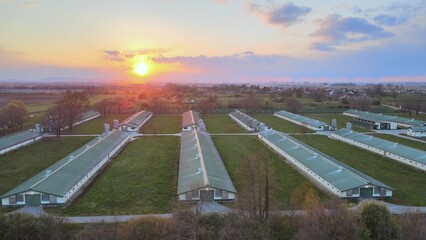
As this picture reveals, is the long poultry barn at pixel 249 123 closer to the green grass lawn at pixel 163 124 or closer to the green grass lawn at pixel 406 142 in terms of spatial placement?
the green grass lawn at pixel 163 124

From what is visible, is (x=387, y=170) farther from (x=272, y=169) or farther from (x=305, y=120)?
(x=305, y=120)

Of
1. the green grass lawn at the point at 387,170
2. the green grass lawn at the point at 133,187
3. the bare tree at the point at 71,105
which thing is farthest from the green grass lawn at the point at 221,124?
the bare tree at the point at 71,105

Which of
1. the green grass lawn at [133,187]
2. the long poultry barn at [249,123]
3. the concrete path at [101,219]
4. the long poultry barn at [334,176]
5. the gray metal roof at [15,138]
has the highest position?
the long poultry barn at [249,123]

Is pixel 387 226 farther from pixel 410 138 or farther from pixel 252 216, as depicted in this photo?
pixel 410 138

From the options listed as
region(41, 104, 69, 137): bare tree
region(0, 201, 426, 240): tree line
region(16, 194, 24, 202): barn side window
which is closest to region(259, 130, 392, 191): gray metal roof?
region(0, 201, 426, 240): tree line

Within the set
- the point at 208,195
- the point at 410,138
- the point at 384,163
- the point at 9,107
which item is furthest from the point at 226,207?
the point at 9,107
